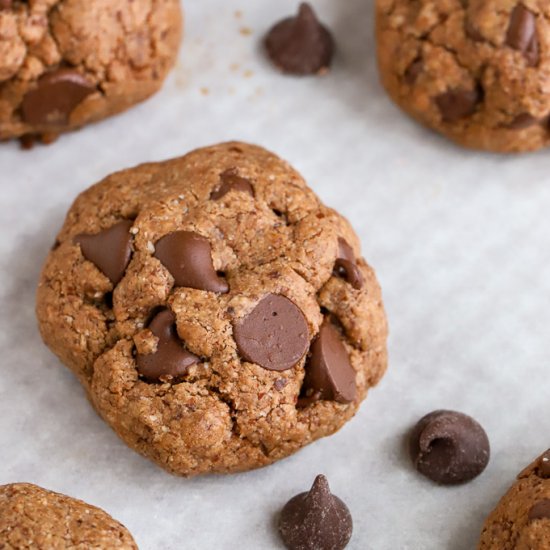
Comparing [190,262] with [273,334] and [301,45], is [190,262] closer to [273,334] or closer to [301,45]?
[273,334]

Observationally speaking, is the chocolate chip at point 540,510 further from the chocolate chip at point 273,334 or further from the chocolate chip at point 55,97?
the chocolate chip at point 55,97

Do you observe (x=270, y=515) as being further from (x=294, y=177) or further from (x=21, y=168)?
(x=21, y=168)

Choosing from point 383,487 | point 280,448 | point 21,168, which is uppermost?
point 21,168

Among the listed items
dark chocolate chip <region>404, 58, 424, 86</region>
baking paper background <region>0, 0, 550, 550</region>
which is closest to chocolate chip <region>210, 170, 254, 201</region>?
baking paper background <region>0, 0, 550, 550</region>

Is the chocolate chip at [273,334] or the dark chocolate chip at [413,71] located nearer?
the chocolate chip at [273,334]

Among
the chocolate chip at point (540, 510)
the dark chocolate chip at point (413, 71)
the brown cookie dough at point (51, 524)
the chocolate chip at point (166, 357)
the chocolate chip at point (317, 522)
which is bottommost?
the chocolate chip at point (317, 522)

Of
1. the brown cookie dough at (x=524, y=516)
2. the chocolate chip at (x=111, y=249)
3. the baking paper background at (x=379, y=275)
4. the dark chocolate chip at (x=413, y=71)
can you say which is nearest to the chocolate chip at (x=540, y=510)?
the brown cookie dough at (x=524, y=516)

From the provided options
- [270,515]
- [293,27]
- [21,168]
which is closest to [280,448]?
[270,515]
